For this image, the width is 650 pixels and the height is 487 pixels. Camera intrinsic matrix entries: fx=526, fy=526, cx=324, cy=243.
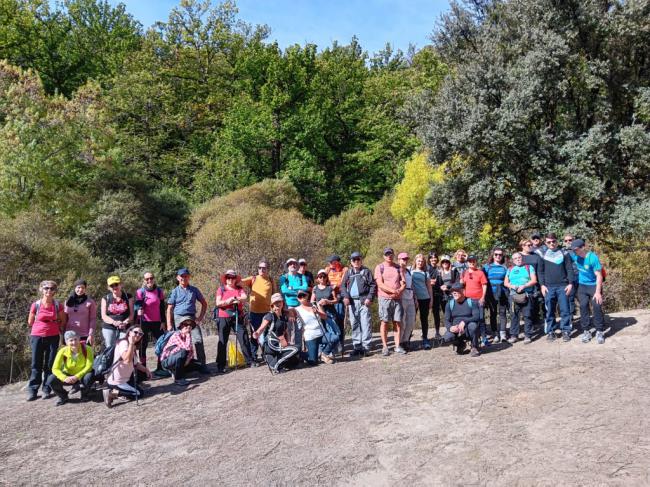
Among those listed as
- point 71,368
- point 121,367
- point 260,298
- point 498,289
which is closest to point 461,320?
point 498,289

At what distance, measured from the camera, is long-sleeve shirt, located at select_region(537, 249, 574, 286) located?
8.68 metres

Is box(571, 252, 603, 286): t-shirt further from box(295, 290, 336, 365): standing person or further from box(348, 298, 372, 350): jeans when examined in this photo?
box(295, 290, 336, 365): standing person

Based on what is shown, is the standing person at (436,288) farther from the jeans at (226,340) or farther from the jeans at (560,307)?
the jeans at (226,340)

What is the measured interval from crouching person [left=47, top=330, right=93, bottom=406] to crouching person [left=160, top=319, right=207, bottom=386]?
3.64 feet

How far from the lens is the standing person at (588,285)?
8367mm

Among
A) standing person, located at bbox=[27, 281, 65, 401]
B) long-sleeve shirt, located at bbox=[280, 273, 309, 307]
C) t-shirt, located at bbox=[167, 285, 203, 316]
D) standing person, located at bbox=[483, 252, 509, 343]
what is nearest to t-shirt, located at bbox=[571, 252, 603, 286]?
standing person, located at bbox=[483, 252, 509, 343]

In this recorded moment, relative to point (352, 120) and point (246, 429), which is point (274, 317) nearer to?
point (246, 429)

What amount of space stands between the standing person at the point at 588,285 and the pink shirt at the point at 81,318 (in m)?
7.87

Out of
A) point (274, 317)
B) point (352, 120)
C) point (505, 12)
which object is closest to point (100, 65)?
point (352, 120)

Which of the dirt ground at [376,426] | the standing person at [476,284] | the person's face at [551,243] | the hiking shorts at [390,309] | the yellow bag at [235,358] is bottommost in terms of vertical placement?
the dirt ground at [376,426]

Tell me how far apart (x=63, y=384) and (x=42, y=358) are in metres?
0.63

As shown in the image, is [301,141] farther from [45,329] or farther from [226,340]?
[45,329]

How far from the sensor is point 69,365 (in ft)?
25.2

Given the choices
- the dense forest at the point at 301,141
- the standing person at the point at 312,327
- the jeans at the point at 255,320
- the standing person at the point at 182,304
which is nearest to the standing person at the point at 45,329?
the standing person at the point at 182,304
